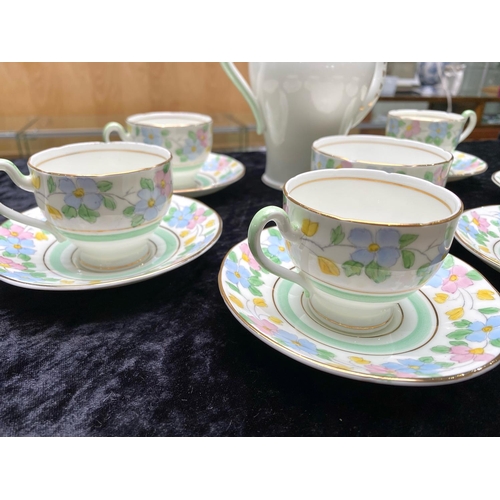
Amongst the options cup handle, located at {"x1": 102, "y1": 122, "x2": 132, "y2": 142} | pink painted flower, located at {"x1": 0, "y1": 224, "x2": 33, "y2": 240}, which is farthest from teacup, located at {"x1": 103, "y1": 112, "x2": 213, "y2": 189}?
pink painted flower, located at {"x1": 0, "y1": 224, "x2": 33, "y2": 240}

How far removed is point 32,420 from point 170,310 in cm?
16

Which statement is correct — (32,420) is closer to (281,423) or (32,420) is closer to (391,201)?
(281,423)

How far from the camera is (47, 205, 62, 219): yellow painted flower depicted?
0.46 meters

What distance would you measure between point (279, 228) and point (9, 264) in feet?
1.02

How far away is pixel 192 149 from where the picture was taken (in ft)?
2.47

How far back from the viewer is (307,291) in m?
0.44

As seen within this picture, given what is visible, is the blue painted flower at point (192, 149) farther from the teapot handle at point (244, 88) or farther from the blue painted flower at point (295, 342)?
the blue painted flower at point (295, 342)

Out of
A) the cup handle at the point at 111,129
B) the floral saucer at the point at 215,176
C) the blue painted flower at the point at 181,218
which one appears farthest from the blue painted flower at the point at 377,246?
the cup handle at the point at 111,129

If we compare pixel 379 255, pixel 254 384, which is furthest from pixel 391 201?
pixel 254 384

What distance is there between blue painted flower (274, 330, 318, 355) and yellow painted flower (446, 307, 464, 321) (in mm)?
154

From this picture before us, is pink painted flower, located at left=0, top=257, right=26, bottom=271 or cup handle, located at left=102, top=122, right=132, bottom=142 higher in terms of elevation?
cup handle, located at left=102, top=122, right=132, bottom=142

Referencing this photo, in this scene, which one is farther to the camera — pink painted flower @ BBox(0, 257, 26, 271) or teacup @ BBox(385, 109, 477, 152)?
teacup @ BBox(385, 109, 477, 152)

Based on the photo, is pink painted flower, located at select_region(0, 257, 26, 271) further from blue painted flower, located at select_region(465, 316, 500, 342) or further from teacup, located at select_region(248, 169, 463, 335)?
blue painted flower, located at select_region(465, 316, 500, 342)

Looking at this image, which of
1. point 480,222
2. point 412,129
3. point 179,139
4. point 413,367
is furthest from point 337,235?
point 412,129
